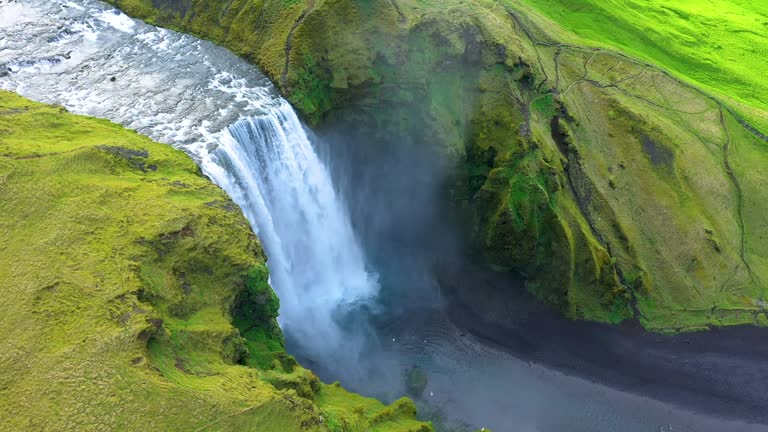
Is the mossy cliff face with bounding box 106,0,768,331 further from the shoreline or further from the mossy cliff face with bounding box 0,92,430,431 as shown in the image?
the mossy cliff face with bounding box 0,92,430,431

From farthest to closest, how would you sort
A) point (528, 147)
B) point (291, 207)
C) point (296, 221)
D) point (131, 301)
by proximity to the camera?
1. point (528, 147)
2. point (296, 221)
3. point (291, 207)
4. point (131, 301)

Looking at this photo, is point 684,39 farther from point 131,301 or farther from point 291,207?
point 131,301

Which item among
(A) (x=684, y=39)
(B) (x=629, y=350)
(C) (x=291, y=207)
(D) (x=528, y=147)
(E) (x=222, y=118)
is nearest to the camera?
(E) (x=222, y=118)

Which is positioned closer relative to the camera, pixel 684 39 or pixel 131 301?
pixel 131 301

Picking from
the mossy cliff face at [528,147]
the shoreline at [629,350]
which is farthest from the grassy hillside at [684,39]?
the shoreline at [629,350]

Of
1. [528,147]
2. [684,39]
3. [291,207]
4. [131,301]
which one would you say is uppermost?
[684,39]

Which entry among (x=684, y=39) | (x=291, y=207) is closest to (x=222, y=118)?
(x=291, y=207)

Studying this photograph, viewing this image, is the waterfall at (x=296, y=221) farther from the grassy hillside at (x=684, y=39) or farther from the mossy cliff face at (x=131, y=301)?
the grassy hillside at (x=684, y=39)
